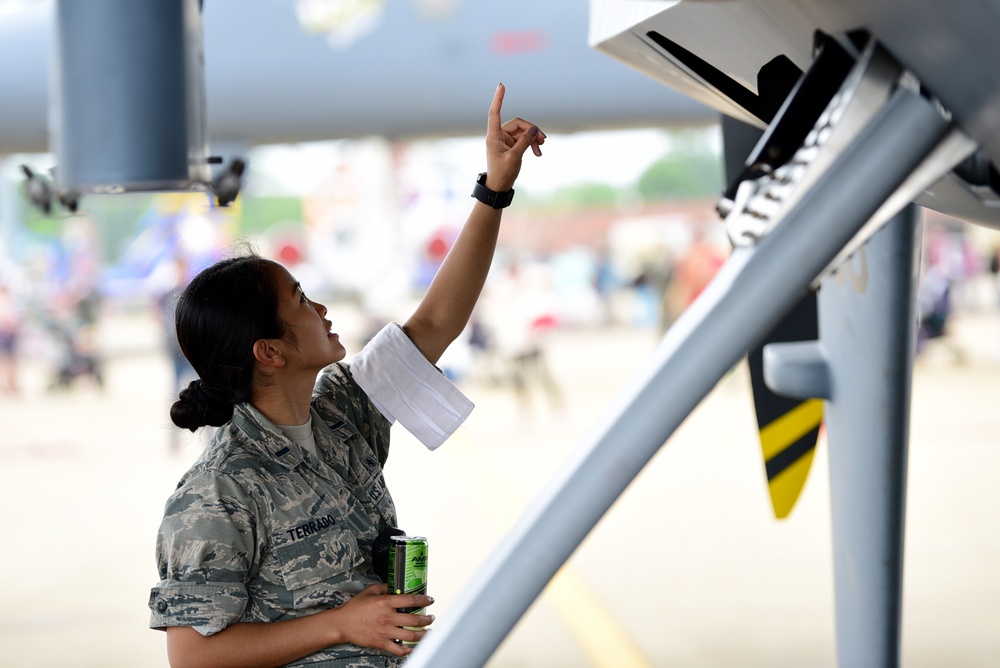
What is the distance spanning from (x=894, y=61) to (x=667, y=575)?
13.1 ft

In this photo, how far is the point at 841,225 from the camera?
1.08 m

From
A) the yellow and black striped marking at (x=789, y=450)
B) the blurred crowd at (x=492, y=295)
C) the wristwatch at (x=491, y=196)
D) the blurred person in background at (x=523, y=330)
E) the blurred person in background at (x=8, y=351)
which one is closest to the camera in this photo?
the wristwatch at (x=491, y=196)

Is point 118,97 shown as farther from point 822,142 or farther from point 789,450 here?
point 789,450

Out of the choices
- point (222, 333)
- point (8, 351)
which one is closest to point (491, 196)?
point (222, 333)

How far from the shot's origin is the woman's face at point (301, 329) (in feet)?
5.24

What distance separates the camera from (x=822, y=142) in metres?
1.11

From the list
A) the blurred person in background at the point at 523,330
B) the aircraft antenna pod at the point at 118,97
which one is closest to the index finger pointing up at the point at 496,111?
the aircraft antenna pod at the point at 118,97

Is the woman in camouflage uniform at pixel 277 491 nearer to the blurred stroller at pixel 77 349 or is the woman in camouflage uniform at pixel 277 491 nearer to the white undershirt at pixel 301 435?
the white undershirt at pixel 301 435

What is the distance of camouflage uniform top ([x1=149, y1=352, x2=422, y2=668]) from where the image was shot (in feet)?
4.59

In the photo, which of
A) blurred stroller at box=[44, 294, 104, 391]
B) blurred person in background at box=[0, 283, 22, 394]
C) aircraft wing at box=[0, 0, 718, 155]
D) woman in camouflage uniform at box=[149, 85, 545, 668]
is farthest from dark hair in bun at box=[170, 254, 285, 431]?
blurred person in background at box=[0, 283, 22, 394]

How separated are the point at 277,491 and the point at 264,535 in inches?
2.4

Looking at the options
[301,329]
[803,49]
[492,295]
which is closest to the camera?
[803,49]

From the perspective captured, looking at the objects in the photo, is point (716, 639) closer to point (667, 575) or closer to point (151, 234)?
point (667, 575)

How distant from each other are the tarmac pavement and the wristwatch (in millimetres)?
598
